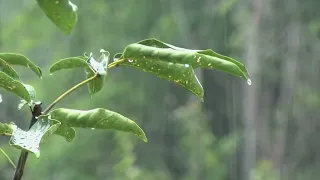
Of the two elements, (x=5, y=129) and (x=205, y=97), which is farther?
(x=205, y=97)

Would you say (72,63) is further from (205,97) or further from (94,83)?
(205,97)

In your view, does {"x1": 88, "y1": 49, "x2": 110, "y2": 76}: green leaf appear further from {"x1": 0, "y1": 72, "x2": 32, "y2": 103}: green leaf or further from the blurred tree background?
the blurred tree background

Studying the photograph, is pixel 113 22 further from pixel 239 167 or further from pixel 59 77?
pixel 239 167

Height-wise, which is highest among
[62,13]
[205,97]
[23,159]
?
[62,13]

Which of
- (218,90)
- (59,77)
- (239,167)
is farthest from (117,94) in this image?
(239,167)

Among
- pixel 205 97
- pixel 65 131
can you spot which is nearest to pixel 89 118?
pixel 65 131

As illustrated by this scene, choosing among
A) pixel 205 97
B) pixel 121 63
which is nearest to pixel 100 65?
pixel 121 63

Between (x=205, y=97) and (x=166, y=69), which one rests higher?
(x=166, y=69)
